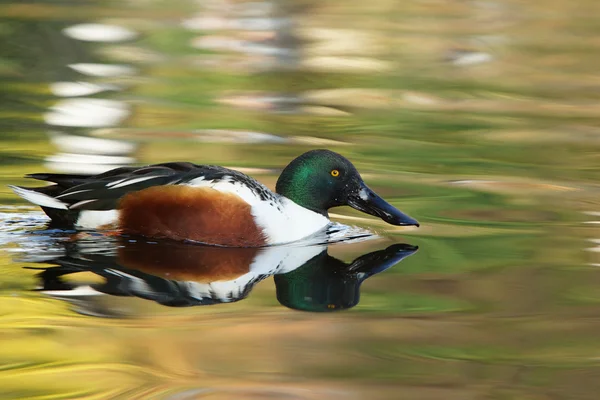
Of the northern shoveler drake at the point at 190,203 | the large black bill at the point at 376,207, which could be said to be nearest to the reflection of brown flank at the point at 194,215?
the northern shoveler drake at the point at 190,203

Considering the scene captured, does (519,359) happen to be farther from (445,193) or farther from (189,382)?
(445,193)

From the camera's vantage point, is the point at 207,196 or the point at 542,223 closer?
the point at 207,196

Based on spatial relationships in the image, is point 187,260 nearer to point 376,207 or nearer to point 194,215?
point 194,215

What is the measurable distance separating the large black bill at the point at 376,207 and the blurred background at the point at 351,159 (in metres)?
0.13

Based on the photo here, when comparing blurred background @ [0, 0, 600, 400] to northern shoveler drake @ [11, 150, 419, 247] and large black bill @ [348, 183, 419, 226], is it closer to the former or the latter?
large black bill @ [348, 183, 419, 226]

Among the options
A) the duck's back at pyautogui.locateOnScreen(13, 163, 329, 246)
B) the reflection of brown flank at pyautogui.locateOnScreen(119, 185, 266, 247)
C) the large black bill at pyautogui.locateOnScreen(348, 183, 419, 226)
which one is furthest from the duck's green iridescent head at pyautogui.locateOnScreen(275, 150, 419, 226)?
the reflection of brown flank at pyautogui.locateOnScreen(119, 185, 266, 247)

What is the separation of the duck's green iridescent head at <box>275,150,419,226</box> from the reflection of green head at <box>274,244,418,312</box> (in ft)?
1.10

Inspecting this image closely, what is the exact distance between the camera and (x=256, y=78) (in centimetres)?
1455

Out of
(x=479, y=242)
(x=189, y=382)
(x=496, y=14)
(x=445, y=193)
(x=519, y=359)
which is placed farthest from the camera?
(x=496, y=14)

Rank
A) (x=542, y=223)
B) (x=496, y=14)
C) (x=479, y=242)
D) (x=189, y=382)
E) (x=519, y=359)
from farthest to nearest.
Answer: (x=496, y=14) < (x=542, y=223) < (x=479, y=242) < (x=519, y=359) < (x=189, y=382)

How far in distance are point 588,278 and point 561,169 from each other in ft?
11.1

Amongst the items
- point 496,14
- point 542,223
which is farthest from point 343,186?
point 496,14

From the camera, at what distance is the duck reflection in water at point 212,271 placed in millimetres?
6023

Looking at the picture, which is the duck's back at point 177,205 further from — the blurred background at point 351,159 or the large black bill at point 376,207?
the large black bill at point 376,207
